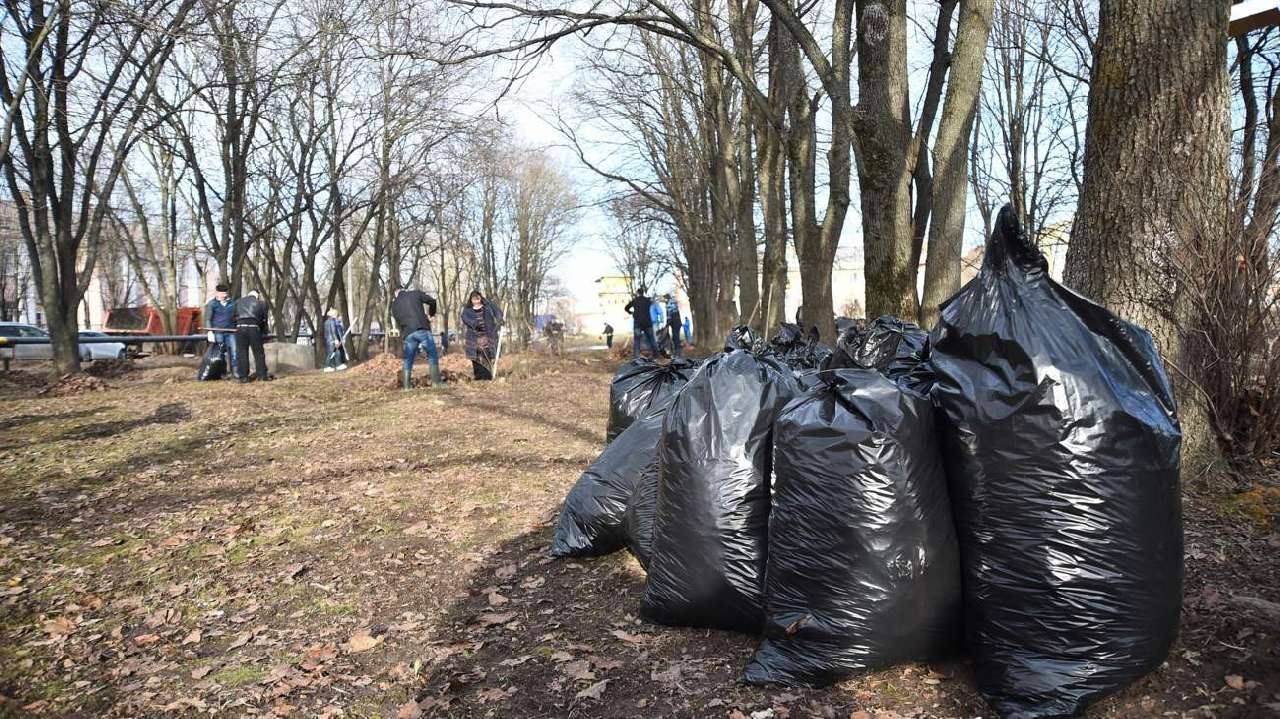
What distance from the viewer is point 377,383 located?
1158 cm

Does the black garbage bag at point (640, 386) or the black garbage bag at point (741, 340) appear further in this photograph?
the black garbage bag at point (640, 386)

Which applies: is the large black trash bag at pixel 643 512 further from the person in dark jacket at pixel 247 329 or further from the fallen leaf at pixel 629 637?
the person in dark jacket at pixel 247 329

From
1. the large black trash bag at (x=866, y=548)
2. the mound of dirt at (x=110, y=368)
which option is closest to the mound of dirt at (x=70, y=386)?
the mound of dirt at (x=110, y=368)

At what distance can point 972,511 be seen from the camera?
2061mm

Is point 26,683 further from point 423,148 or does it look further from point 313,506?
point 423,148

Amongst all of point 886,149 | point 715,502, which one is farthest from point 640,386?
point 886,149

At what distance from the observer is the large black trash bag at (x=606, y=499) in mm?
3373

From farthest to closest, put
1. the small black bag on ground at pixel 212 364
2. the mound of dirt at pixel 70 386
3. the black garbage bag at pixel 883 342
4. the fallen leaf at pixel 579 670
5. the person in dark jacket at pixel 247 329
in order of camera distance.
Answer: the person in dark jacket at pixel 247 329 < the small black bag on ground at pixel 212 364 < the mound of dirt at pixel 70 386 < the black garbage bag at pixel 883 342 < the fallen leaf at pixel 579 670

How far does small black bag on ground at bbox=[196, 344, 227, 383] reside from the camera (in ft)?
38.8

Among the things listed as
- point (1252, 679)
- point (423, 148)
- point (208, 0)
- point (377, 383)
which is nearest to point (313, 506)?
point (1252, 679)

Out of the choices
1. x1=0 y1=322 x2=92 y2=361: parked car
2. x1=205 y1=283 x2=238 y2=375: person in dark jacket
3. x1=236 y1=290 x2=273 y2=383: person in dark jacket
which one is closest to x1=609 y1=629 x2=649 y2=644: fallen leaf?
x1=236 y1=290 x2=273 y2=383: person in dark jacket

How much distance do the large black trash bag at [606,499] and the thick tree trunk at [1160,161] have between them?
2.13m

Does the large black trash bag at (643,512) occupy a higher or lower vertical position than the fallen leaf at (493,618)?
higher

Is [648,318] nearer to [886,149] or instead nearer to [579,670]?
[886,149]
